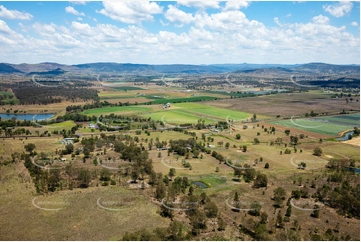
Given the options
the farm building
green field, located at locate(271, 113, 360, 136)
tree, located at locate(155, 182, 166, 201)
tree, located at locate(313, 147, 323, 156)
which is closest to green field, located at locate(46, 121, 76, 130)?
the farm building

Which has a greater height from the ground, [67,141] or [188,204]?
[67,141]

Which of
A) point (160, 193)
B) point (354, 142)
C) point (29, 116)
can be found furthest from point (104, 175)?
point (29, 116)

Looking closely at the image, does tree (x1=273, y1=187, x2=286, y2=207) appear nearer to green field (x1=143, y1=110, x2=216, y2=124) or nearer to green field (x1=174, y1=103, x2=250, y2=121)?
green field (x1=143, y1=110, x2=216, y2=124)

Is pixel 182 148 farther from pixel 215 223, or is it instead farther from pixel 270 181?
pixel 215 223

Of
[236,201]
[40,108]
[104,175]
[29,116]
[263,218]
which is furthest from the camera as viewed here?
[40,108]

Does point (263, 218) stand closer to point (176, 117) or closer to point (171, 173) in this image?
point (171, 173)

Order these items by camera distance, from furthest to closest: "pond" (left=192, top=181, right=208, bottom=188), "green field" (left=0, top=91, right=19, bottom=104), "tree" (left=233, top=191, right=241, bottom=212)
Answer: "green field" (left=0, top=91, right=19, bottom=104)
"pond" (left=192, top=181, right=208, bottom=188)
"tree" (left=233, top=191, right=241, bottom=212)

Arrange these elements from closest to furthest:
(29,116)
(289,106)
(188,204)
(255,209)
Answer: (255,209) → (188,204) → (29,116) → (289,106)

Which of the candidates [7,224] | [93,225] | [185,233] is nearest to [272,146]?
[185,233]
